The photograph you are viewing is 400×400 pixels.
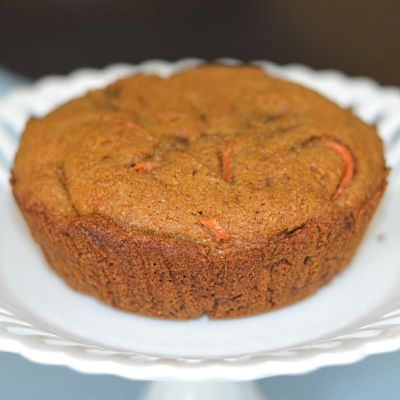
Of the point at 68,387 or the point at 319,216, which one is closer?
the point at 319,216

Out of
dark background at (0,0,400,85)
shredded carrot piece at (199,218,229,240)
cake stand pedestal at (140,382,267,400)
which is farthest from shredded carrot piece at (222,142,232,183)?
dark background at (0,0,400,85)

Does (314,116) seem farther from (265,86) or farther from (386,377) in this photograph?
(386,377)

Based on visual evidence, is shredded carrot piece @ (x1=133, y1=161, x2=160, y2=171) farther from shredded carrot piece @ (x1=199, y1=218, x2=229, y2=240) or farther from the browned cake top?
shredded carrot piece @ (x1=199, y1=218, x2=229, y2=240)

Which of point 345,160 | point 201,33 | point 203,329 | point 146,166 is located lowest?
point 203,329

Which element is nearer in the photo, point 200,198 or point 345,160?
point 200,198

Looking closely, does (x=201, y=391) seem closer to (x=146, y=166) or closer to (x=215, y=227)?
(x=215, y=227)

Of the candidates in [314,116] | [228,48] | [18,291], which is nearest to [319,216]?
[314,116]

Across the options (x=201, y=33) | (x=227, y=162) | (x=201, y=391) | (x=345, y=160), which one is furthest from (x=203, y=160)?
(x=201, y=33)
